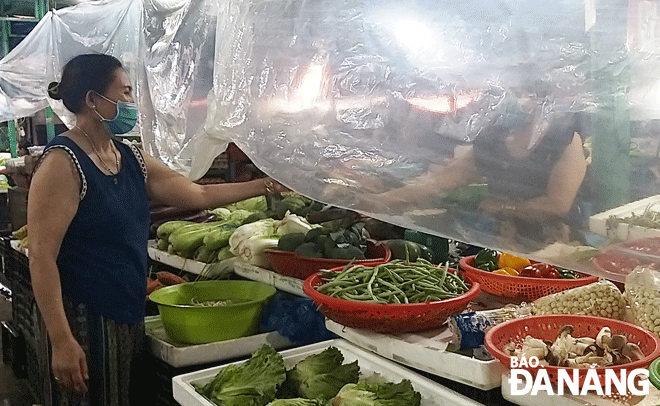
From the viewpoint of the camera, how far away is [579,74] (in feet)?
3.88

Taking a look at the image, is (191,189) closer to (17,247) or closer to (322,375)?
(322,375)

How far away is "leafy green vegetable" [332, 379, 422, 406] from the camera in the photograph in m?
1.95

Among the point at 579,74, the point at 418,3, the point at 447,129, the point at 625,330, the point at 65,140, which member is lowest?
the point at 625,330

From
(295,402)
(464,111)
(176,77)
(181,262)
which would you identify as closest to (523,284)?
(295,402)

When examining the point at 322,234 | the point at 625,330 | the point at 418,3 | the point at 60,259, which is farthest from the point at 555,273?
the point at 60,259

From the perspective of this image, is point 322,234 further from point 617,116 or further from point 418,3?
point 617,116

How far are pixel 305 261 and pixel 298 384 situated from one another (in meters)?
0.73

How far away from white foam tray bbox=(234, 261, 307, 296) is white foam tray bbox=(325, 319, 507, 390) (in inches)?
29.9

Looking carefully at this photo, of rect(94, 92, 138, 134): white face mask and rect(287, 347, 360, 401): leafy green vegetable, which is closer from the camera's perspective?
rect(287, 347, 360, 401): leafy green vegetable

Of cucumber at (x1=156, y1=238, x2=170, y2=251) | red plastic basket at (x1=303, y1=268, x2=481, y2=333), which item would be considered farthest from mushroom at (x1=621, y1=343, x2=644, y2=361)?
cucumber at (x1=156, y1=238, x2=170, y2=251)

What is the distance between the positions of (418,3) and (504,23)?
23 cm

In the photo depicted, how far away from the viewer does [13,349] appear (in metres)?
4.76

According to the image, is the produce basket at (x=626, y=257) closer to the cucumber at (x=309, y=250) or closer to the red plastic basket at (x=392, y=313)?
the red plastic basket at (x=392, y=313)

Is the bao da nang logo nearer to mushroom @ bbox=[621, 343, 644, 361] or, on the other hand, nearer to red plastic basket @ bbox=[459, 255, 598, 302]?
mushroom @ bbox=[621, 343, 644, 361]
